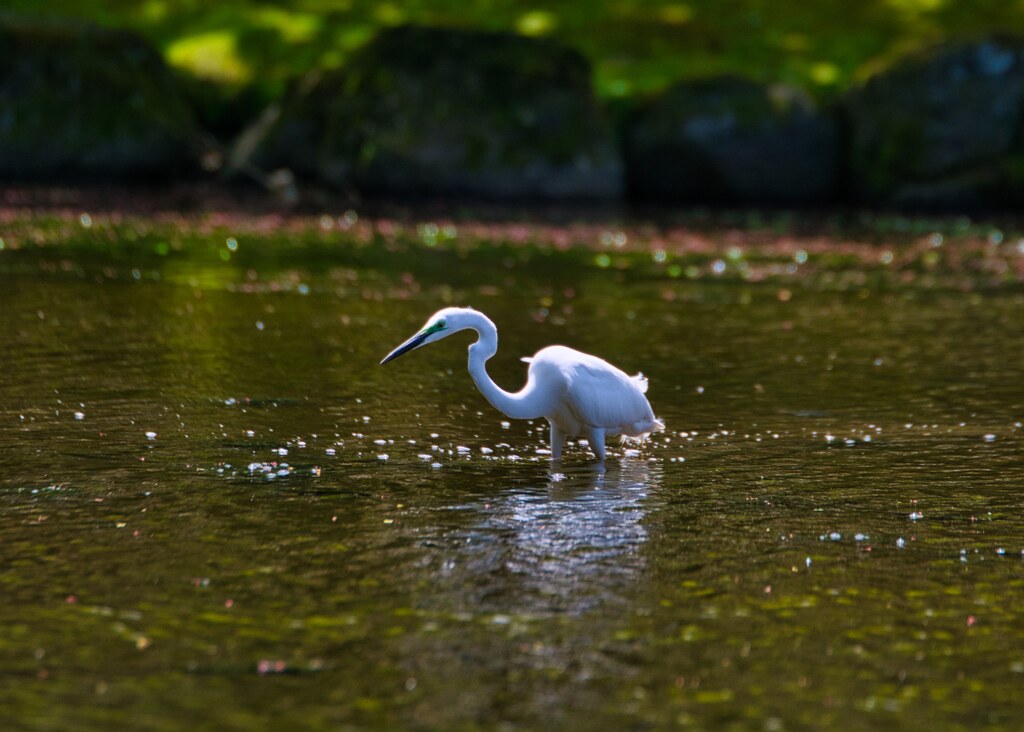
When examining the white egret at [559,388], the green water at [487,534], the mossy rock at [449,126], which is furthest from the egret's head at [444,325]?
the mossy rock at [449,126]

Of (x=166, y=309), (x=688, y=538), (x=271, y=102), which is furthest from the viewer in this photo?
(x=271, y=102)

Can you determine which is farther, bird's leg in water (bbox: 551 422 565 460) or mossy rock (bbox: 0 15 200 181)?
mossy rock (bbox: 0 15 200 181)

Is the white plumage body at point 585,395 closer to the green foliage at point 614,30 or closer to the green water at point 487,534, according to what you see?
the green water at point 487,534

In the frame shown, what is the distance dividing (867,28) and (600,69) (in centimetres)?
663

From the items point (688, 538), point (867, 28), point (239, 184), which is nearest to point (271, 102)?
point (239, 184)

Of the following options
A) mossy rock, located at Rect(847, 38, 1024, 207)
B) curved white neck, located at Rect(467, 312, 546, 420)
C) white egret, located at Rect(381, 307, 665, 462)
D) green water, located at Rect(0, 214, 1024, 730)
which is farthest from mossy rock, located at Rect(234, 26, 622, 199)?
curved white neck, located at Rect(467, 312, 546, 420)

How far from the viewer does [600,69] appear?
32.4 metres

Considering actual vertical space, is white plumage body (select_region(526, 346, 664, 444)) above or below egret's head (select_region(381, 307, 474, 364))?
below

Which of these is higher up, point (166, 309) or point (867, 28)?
point (867, 28)

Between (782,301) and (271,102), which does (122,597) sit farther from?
(271,102)

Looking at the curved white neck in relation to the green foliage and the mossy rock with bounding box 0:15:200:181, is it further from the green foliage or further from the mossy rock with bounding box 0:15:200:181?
the green foliage

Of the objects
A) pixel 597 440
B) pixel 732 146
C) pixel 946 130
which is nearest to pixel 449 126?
pixel 732 146

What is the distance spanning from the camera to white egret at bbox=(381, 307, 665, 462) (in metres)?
9.65

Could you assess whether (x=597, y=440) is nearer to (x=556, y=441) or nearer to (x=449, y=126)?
(x=556, y=441)
